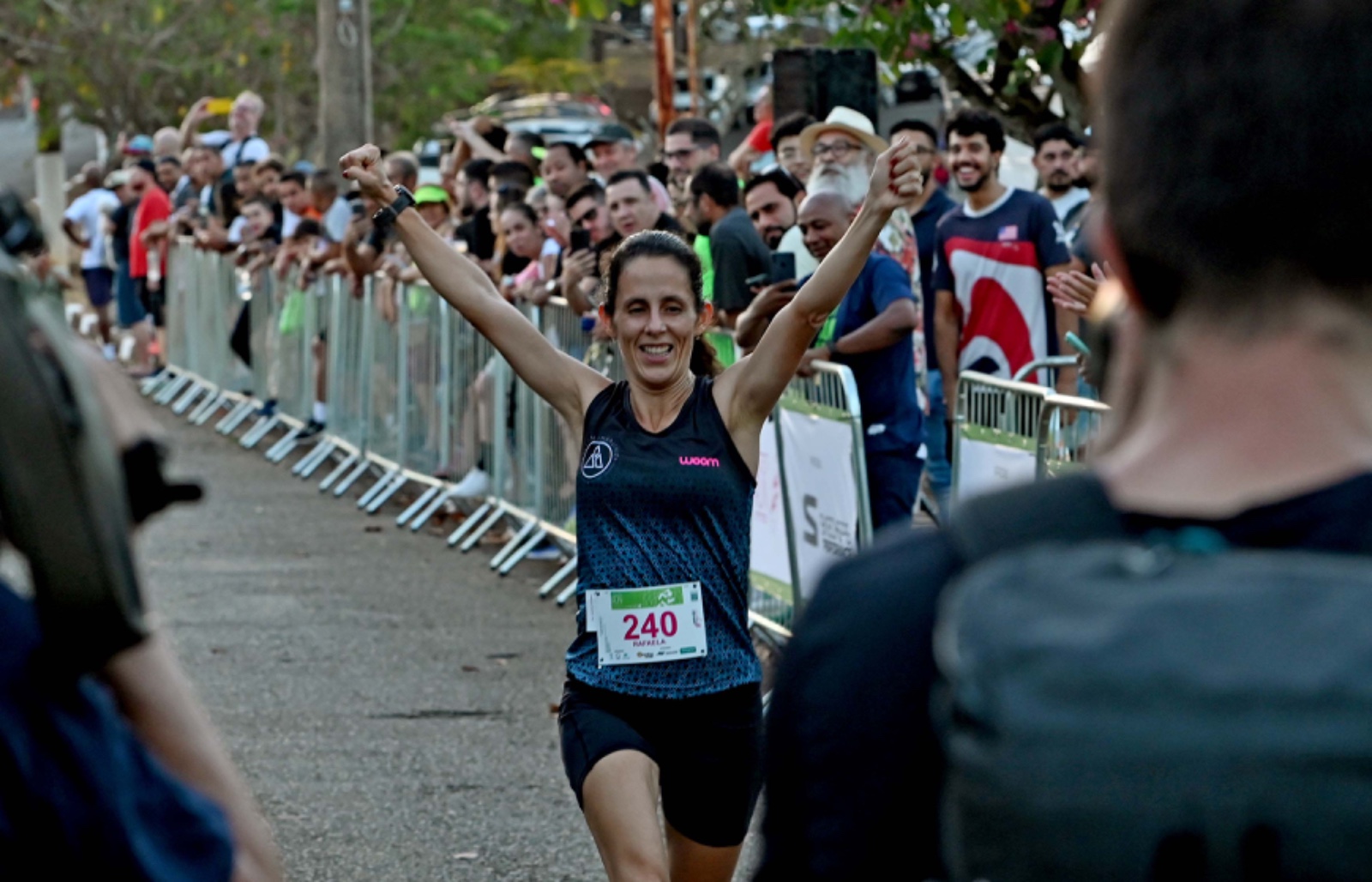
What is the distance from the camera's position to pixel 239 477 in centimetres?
1573

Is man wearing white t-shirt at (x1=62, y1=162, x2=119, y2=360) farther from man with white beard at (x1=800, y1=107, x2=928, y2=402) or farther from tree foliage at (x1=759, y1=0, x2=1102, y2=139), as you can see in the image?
man with white beard at (x1=800, y1=107, x2=928, y2=402)

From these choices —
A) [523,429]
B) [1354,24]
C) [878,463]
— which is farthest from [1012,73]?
[1354,24]

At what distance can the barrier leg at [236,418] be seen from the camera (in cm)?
1809

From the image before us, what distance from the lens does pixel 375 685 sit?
8.99 metres

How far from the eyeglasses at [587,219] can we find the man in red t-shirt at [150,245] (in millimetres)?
10080

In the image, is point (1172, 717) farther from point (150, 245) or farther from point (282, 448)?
point (150, 245)

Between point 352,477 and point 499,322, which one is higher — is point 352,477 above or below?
below

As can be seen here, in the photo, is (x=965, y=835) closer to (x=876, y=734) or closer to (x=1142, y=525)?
(x=876, y=734)

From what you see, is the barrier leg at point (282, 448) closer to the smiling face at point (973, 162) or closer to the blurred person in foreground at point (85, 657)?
the smiling face at point (973, 162)

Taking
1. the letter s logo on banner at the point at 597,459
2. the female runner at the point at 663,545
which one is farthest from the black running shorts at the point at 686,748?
the letter s logo on banner at the point at 597,459

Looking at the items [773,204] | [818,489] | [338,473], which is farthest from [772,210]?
[338,473]

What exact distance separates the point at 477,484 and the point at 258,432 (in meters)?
5.32

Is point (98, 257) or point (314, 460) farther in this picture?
point (98, 257)

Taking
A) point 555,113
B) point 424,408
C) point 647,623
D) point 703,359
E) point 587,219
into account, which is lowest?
point 555,113
